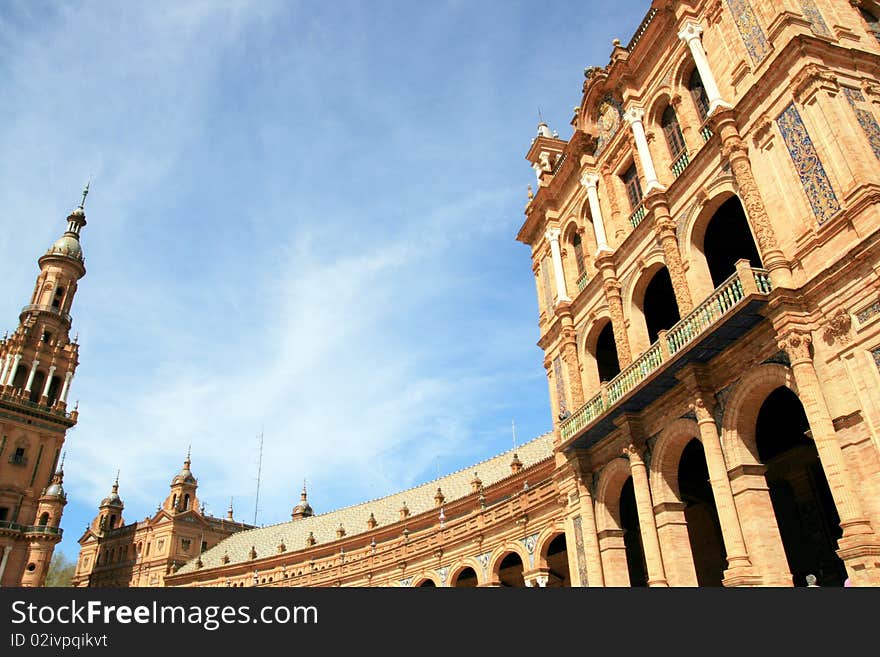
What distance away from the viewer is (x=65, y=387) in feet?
232

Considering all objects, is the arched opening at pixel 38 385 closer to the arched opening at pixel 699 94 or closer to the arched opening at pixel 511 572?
the arched opening at pixel 511 572

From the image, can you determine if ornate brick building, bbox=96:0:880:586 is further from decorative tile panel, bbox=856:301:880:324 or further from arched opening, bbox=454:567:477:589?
arched opening, bbox=454:567:477:589

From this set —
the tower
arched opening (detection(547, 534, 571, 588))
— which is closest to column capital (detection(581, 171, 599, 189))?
arched opening (detection(547, 534, 571, 588))

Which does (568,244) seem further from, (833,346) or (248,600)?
(248,600)

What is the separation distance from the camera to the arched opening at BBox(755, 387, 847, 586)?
18938 millimetres

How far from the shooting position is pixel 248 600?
7.55 metres

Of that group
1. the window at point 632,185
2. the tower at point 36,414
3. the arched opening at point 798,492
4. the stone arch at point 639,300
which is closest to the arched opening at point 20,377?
the tower at point 36,414

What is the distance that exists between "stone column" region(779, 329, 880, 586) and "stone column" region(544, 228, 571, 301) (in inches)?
459

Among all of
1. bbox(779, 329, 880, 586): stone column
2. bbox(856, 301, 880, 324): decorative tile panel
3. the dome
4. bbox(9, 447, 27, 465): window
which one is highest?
the dome

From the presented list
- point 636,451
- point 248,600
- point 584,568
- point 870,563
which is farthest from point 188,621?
point 584,568

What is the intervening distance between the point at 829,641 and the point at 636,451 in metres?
10.8

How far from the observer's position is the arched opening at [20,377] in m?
68.4

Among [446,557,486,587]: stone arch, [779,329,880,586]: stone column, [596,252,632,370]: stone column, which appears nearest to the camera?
[779,329,880,586]: stone column

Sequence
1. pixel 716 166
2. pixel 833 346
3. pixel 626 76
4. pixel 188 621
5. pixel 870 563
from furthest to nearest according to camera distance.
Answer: pixel 626 76 → pixel 716 166 → pixel 833 346 → pixel 870 563 → pixel 188 621
